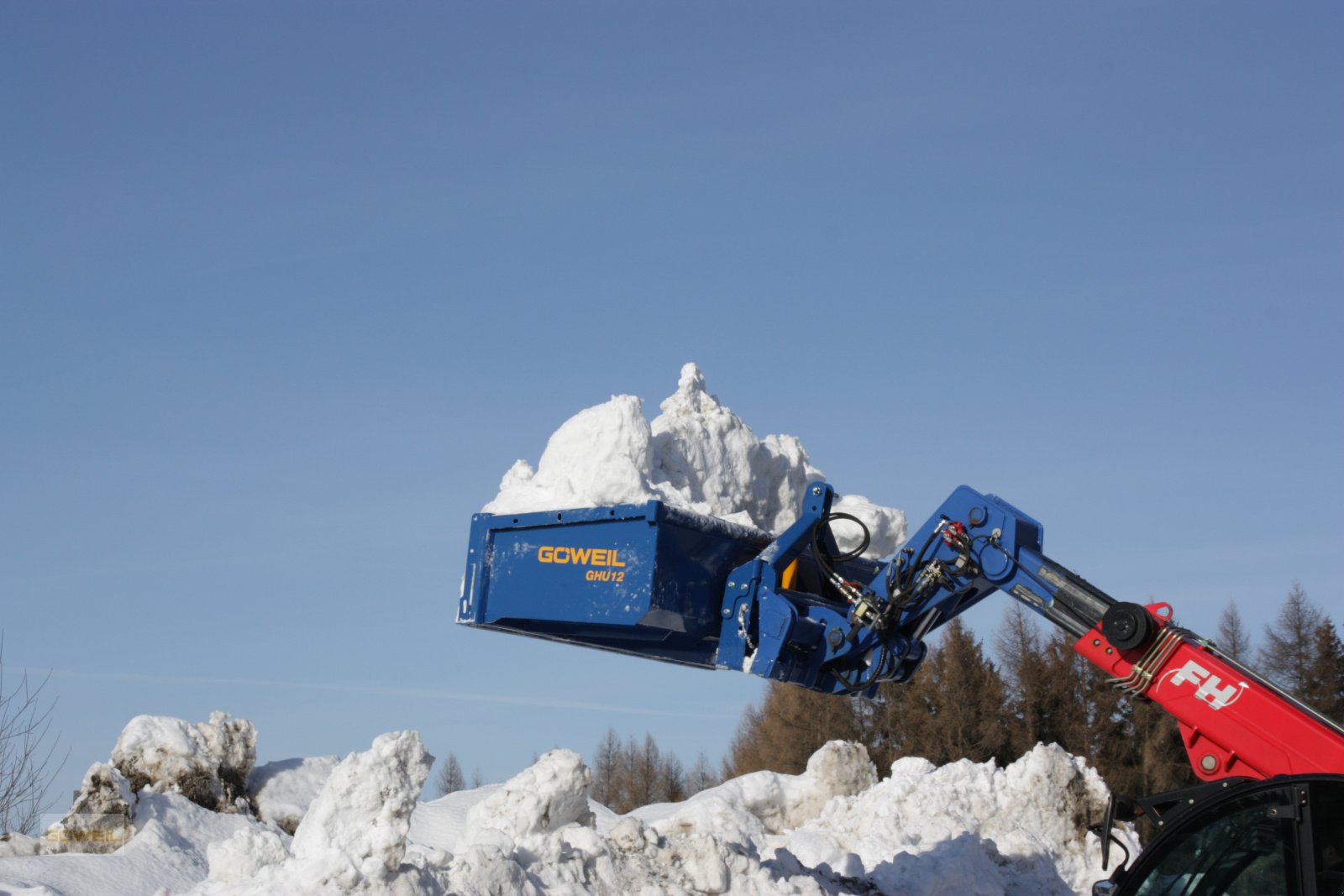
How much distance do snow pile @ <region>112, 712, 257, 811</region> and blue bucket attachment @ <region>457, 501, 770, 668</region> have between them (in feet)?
19.7

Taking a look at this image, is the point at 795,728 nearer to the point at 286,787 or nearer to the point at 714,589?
the point at 286,787

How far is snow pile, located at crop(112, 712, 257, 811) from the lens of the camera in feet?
41.1

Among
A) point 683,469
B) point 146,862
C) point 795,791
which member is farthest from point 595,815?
point 795,791

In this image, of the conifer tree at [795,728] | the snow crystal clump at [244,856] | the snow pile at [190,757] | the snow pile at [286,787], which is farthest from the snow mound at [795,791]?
the conifer tree at [795,728]

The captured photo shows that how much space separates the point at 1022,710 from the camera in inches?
1054

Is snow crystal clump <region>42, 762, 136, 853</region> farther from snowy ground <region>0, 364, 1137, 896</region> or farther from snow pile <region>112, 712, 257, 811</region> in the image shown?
snow pile <region>112, 712, 257, 811</region>

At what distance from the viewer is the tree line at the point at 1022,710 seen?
993 inches

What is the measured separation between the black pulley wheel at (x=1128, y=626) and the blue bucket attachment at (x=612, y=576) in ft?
7.14

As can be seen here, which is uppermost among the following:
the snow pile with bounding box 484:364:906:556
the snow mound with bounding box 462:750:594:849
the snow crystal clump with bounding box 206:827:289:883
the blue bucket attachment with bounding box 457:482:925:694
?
the snow pile with bounding box 484:364:906:556

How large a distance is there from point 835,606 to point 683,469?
4.86 ft

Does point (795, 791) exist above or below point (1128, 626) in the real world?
below

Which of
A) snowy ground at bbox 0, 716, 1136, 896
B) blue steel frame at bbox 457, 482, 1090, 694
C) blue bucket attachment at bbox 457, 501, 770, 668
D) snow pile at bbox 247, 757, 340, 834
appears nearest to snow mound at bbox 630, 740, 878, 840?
snowy ground at bbox 0, 716, 1136, 896

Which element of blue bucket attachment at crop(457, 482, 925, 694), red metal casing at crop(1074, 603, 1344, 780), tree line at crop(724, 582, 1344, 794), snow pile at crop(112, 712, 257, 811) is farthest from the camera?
tree line at crop(724, 582, 1344, 794)

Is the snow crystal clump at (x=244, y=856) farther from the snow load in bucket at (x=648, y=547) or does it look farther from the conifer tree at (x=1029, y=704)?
the conifer tree at (x=1029, y=704)
